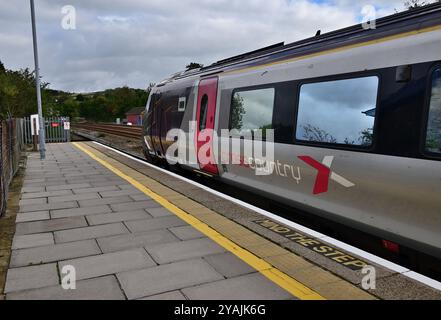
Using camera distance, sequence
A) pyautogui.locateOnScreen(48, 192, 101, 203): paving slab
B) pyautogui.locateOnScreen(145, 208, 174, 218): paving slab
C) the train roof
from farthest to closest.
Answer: pyautogui.locateOnScreen(48, 192, 101, 203): paving slab < pyautogui.locateOnScreen(145, 208, 174, 218): paving slab < the train roof

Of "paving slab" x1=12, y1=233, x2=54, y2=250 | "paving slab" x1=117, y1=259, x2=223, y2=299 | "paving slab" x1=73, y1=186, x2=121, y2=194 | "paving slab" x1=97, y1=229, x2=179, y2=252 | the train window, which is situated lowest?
"paving slab" x1=73, y1=186, x2=121, y2=194

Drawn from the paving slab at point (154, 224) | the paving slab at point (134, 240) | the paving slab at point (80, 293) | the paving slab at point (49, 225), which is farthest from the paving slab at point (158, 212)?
the paving slab at point (80, 293)

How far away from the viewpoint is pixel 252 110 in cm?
691

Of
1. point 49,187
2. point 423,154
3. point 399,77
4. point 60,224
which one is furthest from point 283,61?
point 49,187

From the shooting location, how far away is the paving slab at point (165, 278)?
3293mm

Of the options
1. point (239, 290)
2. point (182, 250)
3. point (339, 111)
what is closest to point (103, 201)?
point (182, 250)

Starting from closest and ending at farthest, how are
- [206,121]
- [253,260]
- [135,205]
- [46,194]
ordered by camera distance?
[253,260]
[135,205]
[46,194]
[206,121]

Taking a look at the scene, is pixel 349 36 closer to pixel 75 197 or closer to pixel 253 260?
pixel 253 260

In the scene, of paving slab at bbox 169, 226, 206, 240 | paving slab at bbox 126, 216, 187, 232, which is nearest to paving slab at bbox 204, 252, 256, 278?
paving slab at bbox 169, 226, 206, 240

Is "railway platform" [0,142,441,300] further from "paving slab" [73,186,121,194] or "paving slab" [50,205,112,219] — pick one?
"paving slab" [73,186,121,194]

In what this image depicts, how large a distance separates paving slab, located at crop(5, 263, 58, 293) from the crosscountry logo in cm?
329

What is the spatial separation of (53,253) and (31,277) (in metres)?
0.63

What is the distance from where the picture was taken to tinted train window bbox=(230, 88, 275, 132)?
634 centimetres

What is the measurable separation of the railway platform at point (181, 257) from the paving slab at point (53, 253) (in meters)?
0.01
